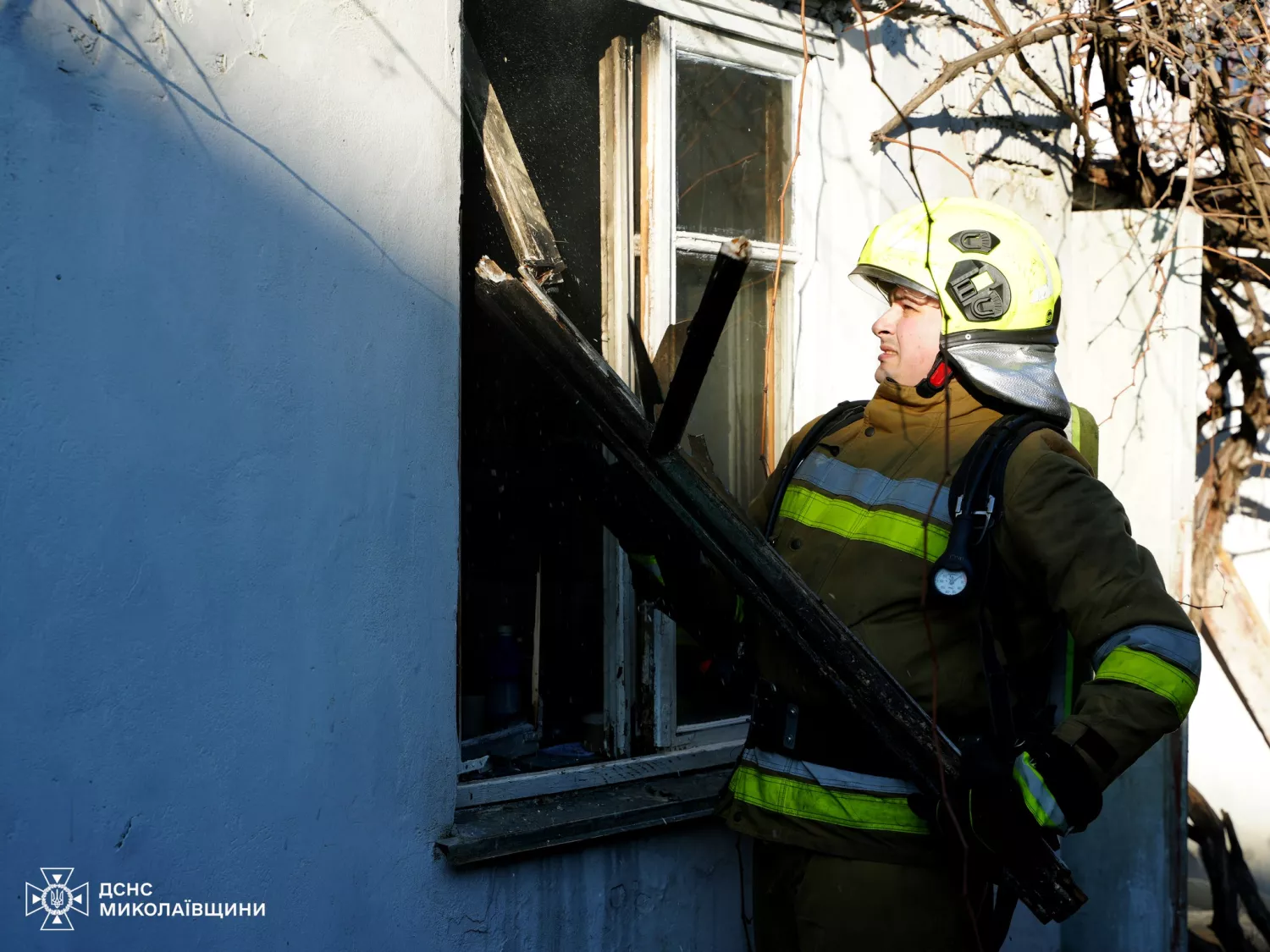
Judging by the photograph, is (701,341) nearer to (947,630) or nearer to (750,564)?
(750,564)

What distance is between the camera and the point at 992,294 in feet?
7.90

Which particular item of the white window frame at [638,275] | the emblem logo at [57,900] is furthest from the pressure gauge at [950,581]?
the emblem logo at [57,900]

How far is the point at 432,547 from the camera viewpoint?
2559 millimetres

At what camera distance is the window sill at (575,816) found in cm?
258

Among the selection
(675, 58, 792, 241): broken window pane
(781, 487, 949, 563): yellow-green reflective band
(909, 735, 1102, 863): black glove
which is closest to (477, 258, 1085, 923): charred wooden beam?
(909, 735, 1102, 863): black glove

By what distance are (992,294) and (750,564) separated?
81 cm

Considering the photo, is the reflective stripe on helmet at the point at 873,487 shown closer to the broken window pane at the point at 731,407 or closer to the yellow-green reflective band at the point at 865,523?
the yellow-green reflective band at the point at 865,523

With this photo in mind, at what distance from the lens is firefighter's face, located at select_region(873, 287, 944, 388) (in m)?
2.48

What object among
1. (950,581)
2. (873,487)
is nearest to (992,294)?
(873,487)

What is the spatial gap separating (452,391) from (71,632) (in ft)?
3.21

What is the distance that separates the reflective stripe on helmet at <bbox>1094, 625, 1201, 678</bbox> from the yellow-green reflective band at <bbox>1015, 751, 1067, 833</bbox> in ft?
0.86

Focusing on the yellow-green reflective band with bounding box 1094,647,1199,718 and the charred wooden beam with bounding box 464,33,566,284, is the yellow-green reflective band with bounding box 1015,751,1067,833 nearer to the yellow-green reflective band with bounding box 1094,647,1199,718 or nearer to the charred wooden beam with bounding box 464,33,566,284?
the yellow-green reflective band with bounding box 1094,647,1199,718

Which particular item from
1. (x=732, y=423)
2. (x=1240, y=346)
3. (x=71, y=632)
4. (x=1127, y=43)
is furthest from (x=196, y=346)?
(x=1240, y=346)

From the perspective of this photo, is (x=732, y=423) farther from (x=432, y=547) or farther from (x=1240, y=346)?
(x=1240, y=346)
